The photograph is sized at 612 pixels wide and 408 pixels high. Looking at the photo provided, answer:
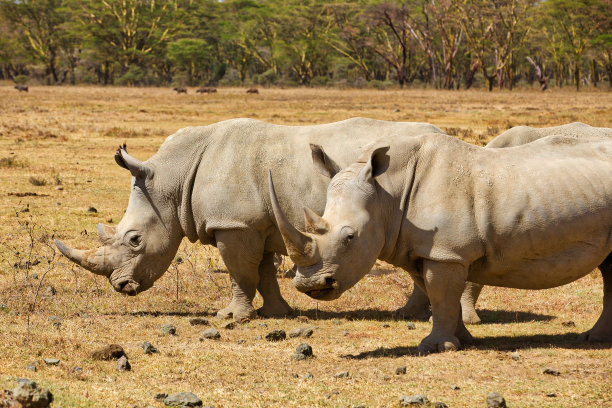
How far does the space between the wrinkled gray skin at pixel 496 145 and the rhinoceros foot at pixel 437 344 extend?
151 cm

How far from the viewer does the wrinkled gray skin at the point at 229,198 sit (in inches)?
344

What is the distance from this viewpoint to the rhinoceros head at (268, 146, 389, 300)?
669cm

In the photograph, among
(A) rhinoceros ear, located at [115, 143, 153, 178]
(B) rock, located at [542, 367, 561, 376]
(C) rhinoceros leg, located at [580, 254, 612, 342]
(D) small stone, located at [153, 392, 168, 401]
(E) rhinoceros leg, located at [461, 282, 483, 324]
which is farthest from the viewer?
(A) rhinoceros ear, located at [115, 143, 153, 178]

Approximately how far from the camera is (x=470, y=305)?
873 cm

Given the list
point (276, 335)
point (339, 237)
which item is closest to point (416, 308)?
Result: point (276, 335)

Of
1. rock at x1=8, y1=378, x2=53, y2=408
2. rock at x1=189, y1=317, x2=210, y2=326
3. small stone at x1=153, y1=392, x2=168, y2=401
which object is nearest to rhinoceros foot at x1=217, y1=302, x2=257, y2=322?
rock at x1=189, y1=317, x2=210, y2=326

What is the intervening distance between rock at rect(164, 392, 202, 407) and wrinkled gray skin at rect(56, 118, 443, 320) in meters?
3.15

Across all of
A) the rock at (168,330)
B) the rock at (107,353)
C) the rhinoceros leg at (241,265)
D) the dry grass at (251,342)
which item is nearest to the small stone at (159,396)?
the dry grass at (251,342)

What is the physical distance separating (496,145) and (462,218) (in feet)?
8.45

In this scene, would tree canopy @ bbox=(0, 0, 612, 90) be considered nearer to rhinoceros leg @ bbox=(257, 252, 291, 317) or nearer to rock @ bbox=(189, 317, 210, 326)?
rhinoceros leg @ bbox=(257, 252, 291, 317)

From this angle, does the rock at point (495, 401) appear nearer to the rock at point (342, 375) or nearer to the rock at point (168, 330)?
the rock at point (342, 375)

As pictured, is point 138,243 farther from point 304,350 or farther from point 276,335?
point 304,350

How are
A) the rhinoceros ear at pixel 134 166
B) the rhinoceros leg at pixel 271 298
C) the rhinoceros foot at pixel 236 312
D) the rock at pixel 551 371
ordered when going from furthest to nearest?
the rhinoceros leg at pixel 271 298, the rhinoceros ear at pixel 134 166, the rhinoceros foot at pixel 236 312, the rock at pixel 551 371

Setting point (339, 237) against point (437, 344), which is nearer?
point (339, 237)
